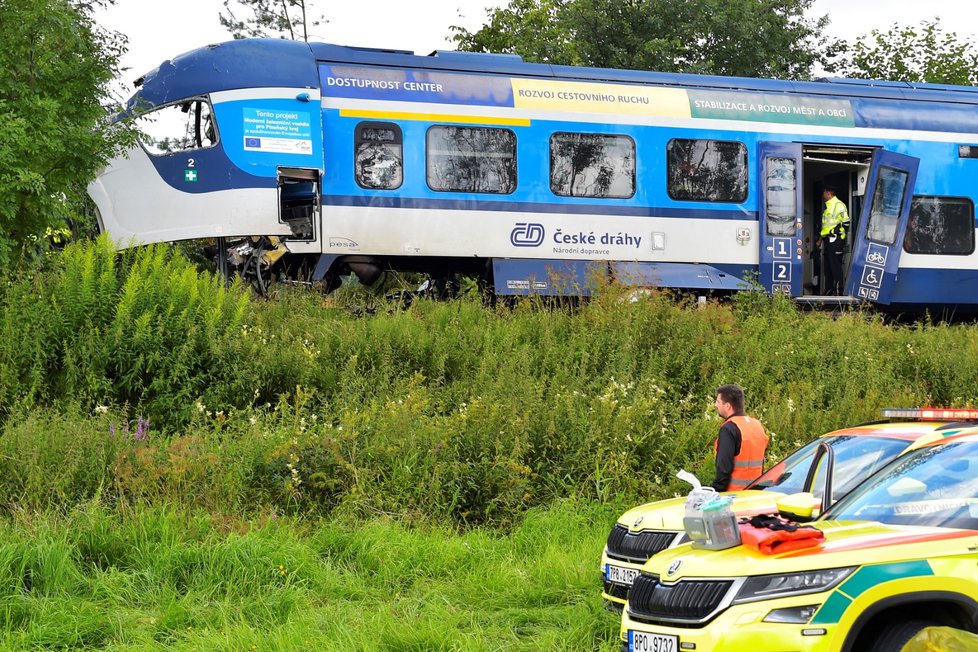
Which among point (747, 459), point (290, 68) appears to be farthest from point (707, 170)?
point (747, 459)

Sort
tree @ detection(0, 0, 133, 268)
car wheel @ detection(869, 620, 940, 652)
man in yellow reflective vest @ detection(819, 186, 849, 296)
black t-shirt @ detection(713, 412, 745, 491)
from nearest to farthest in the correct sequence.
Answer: car wheel @ detection(869, 620, 940, 652) → black t-shirt @ detection(713, 412, 745, 491) → tree @ detection(0, 0, 133, 268) → man in yellow reflective vest @ detection(819, 186, 849, 296)

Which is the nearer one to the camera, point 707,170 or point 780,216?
point 707,170

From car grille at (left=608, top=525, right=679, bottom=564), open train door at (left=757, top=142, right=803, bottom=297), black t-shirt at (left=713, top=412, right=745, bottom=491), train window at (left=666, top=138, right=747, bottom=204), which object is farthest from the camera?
open train door at (left=757, top=142, right=803, bottom=297)

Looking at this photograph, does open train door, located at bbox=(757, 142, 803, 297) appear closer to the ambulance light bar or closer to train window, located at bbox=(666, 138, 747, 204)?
train window, located at bbox=(666, 138, 747, 204)

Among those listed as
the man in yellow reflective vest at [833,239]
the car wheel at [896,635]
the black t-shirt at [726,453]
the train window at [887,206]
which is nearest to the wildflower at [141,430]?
the black t-shirt at [726,453]

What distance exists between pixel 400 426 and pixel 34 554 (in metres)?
3.38

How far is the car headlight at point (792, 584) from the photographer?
183 inches

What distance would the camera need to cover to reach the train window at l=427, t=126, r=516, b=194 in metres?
14.2

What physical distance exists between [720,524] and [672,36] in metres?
26.4

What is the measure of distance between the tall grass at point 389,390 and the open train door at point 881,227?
239cm

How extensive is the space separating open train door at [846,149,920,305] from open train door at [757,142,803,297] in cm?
101

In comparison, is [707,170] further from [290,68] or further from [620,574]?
[620,574]

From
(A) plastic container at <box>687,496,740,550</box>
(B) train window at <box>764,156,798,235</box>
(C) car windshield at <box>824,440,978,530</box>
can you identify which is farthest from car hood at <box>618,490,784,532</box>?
(B) train window at <box>764,156,798,235</box>

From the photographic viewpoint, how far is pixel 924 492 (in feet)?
17.5
